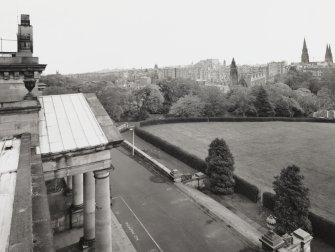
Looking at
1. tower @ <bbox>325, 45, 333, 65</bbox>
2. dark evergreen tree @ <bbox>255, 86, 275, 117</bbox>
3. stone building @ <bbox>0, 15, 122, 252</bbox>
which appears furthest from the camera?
tower @ <bbox>325, 45, 333, 65</bbox>

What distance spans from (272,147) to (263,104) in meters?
25.6

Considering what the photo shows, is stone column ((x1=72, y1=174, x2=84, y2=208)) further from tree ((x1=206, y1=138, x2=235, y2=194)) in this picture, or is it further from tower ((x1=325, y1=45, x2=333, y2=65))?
tower ((x1=325, y1=45, x2=333, y2=65))

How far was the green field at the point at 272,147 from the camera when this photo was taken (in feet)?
79.3

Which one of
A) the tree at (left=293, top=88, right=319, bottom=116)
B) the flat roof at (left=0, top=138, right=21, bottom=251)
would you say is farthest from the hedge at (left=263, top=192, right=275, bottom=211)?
the tree at (left=293, top=88, right=319, bottom=116)

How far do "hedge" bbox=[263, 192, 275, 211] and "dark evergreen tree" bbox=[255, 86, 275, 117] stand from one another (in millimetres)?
42426

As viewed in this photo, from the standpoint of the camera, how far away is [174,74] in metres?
199

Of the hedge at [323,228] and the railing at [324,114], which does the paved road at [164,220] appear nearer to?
the hedge at [323,228]

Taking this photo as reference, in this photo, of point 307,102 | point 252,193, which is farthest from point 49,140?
point 307,102

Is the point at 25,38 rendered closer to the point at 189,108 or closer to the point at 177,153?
the point at 177,153

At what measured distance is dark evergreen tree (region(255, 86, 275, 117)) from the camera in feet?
196

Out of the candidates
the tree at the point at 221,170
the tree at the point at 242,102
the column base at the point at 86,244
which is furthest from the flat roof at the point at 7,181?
the tree at the point at 242,102

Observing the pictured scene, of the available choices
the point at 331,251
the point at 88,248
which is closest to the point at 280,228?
the point at 331,251

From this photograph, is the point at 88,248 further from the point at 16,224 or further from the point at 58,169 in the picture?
the point at 16,224

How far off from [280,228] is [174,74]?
187738 millimetres
